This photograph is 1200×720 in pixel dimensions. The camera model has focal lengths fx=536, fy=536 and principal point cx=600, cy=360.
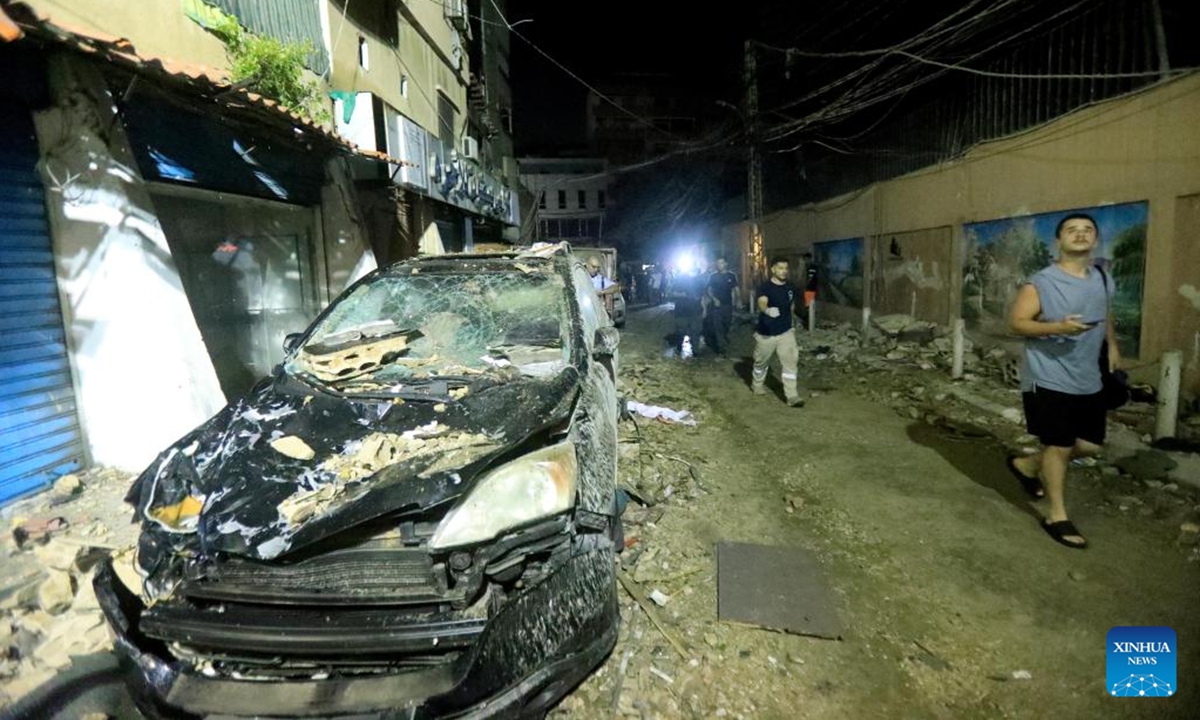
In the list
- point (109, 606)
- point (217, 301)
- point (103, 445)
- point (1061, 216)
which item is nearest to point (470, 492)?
point (109, 606)

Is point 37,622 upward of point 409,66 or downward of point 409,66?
downward

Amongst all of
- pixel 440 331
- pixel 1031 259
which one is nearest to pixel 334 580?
pixel 440 331

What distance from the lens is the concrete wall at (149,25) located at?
4.13m

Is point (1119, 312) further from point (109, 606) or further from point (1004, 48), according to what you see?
point (109, 606)

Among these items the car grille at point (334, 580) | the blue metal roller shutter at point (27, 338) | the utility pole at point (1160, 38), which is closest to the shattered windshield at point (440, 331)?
the car grille at point (334, 580)

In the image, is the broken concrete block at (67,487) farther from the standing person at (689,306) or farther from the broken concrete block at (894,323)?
the broken concrete block at (894,323)

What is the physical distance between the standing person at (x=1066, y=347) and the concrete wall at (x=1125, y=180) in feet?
12.1

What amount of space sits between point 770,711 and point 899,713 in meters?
0.49

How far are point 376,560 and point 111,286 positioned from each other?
378cm

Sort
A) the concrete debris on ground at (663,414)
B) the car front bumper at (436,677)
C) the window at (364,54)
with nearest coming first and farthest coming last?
1. the car front bumper at (436,677)
2. the concrete debris on ground at (663,414)
3. the window at (364,54)

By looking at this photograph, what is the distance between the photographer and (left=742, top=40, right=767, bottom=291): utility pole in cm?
1364

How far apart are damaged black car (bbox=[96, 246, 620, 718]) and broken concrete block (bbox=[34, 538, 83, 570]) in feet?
4.12

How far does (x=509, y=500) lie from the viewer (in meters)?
1.96

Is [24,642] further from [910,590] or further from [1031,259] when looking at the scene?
[1031,259]
